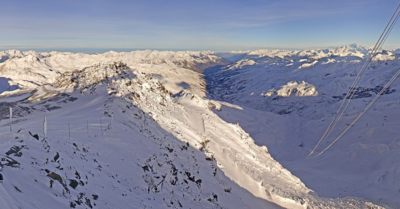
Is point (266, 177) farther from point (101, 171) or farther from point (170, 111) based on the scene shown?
point (101, 171)

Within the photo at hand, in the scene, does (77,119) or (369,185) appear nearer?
(77,119)

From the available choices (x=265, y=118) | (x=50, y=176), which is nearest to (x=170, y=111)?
(x=50, y=176)

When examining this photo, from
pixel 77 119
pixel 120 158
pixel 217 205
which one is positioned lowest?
pixel 217 205

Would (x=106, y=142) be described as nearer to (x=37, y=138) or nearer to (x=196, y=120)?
(x=37, y=138)

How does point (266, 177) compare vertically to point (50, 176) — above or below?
below

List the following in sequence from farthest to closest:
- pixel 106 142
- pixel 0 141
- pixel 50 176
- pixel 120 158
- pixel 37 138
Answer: pixel 106 142, pixel 120 158, pixel 37 138, pixel 0 141, pixel 50 176

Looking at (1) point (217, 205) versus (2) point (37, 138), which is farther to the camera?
(1) point (217, 205)

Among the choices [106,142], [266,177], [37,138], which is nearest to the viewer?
[37,138]

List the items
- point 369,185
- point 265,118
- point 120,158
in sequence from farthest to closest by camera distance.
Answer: point 265,118 < point 369,185 < point 120,158

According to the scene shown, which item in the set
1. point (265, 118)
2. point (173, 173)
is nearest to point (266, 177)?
point (173, 173)
